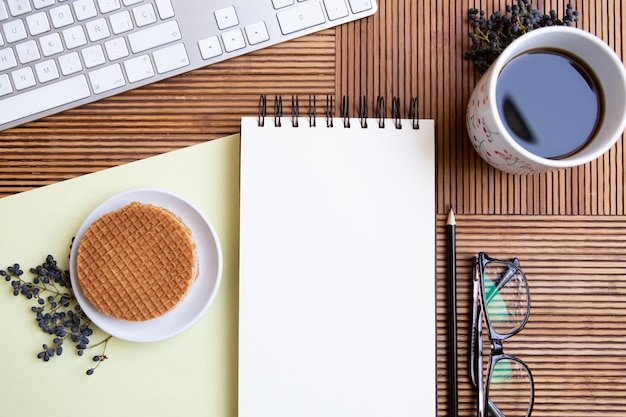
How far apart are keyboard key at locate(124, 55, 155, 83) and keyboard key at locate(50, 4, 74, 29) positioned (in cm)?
9

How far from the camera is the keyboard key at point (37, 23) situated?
0.70 m

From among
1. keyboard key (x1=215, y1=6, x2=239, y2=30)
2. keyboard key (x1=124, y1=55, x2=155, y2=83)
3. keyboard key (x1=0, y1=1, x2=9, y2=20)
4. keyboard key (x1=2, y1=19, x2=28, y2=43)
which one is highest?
keyboard key (x1=0, y1=1, x2=9, y2=20)

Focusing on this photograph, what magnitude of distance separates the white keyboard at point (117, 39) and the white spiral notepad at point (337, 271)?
12 cm

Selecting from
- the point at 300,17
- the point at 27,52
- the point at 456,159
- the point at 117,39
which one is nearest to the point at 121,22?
the point at 117,39

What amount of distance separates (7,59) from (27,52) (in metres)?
0.03

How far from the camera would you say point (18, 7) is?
70cm

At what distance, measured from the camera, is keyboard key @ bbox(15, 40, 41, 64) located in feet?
2.31

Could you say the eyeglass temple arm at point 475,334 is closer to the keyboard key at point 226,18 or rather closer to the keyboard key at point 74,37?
the keyboard key at point 226,18

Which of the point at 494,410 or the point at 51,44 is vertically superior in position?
the point at 51,44

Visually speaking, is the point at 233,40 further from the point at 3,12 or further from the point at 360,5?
the point at 3,12

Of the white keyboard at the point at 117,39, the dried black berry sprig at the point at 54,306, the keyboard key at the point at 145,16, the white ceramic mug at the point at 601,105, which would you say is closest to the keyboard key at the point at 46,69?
the white keyboard at the point at 117,39

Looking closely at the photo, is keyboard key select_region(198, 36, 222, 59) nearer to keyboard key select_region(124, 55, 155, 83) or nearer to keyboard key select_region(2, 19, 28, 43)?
keyboard key select_region(124, 55, 155, 83)

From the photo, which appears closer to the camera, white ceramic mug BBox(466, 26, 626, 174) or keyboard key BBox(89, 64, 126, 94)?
white ceramic mug BBox(466, 26, 626, 174)

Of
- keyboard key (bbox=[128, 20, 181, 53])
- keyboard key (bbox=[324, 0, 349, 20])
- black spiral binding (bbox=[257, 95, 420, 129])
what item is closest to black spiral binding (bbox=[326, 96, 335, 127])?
black spiral binding (bbox=[257, 95, 420, 129])
